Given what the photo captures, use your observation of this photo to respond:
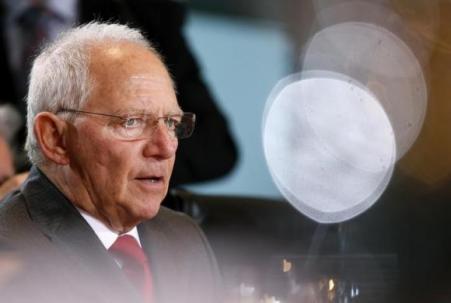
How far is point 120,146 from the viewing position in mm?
1590

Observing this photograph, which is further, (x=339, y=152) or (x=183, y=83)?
(x=183, y=83)

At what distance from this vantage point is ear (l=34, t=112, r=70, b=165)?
1.62m

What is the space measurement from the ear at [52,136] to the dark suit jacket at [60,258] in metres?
0.05

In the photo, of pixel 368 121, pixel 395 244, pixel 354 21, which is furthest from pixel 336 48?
pixel 395 244

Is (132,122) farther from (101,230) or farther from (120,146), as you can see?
(101,230)

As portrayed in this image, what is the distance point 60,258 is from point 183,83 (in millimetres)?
1482

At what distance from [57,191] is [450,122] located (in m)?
1.43

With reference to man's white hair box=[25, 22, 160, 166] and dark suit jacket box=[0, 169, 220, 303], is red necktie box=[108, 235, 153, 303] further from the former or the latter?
man's white hair box=[25, 22, 160, 166]

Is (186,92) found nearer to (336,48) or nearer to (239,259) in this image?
(336,48)

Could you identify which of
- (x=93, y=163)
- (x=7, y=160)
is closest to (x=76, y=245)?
(x=93, y=163)

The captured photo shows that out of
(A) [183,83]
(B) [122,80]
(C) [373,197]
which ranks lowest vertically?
(C) [373,197]

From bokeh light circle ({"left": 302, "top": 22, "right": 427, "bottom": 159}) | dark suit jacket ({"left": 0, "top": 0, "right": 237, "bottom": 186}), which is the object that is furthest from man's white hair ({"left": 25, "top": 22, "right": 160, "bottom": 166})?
dark suit jacket ({"left": 0, "top": 0, "right": 237, "bottom": 186})

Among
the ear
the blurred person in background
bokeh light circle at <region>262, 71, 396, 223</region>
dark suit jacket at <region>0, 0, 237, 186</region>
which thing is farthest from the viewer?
dark suit jacket at <region>0, 0, 237, 186</region>

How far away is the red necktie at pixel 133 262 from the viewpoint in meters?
1.64
